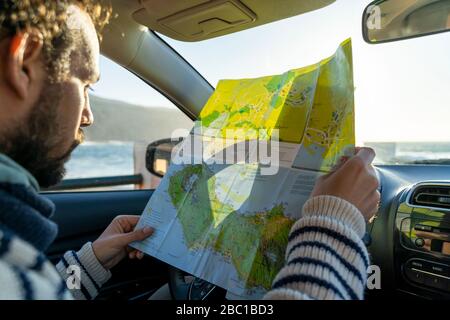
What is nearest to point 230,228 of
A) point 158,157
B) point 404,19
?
point 404,19

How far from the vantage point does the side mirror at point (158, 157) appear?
102 inches

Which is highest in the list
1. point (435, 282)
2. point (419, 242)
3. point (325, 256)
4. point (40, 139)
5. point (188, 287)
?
point (40, 139)

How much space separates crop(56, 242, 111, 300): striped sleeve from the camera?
1.17 metres

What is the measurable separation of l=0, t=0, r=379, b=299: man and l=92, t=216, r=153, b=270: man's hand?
327 mm

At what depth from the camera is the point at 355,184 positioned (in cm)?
83

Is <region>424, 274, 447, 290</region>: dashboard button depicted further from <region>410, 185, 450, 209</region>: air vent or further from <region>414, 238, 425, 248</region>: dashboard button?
<region>410, 185, 450, 209</region>: air vent

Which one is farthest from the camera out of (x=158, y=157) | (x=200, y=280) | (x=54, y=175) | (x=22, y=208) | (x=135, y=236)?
(x=158, y=157)

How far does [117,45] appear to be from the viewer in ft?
5.88

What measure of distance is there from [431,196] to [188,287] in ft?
3.26

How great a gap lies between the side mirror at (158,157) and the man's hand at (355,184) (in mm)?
1805

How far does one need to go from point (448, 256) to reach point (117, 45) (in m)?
1.64

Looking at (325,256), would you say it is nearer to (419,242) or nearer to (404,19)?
(419,242)

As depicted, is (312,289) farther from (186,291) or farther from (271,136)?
(186,291)
